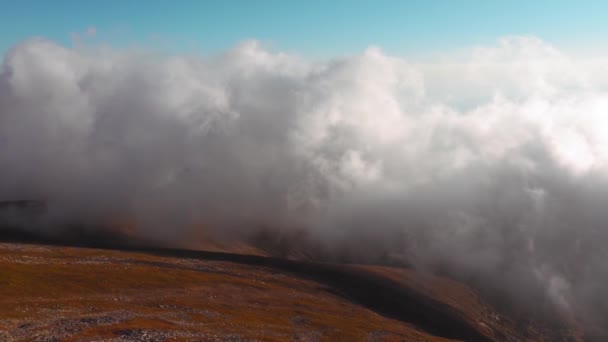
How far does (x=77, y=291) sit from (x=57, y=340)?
134ft

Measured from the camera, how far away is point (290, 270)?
180 meters

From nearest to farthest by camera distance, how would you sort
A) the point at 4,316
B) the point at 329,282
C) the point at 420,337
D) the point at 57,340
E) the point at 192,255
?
1. the point at 57,340
2. the point at 4,316
3. the point at 420,337
4. the point at 329,282
5. the point at 192,255

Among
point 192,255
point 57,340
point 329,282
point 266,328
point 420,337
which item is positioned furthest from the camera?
point 192,255

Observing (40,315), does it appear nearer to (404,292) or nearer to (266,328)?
(266,328)

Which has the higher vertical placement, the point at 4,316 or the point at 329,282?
the point at 329,282

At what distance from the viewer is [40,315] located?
89.4m

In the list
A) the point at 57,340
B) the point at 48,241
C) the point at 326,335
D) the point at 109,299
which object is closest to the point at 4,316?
the point at 57,340

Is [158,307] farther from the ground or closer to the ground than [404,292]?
closer to the ground

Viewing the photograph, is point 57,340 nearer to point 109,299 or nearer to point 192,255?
point 109,299

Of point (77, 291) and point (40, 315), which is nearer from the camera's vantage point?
point (40, 315)

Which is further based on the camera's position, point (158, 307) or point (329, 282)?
point (329, 282)

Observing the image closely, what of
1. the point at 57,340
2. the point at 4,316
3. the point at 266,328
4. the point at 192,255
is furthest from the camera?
the point at 192,255

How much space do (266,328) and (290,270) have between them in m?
71.2

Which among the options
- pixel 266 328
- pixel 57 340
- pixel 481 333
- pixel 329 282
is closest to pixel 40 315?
pixel 57 340
